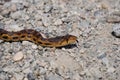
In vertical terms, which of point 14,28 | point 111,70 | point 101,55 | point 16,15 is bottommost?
point 111,70

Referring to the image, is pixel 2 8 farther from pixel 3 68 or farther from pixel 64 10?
pixel 3 68

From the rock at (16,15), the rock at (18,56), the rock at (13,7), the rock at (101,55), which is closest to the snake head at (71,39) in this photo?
the rock at (101,55)

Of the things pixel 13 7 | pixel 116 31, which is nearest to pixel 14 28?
pixel 13 7

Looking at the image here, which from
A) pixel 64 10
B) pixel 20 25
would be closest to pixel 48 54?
pixel 20 25

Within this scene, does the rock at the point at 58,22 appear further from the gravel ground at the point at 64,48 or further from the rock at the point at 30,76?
the rock at the point at 30,76

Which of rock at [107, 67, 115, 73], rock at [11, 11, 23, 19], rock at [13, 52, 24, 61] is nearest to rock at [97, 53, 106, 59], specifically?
rock at [107, 67, 115, 73]

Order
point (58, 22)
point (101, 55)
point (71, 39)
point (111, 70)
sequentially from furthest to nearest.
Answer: point (58, 22), point (71, 39), point (101, 55), point (111, 70)

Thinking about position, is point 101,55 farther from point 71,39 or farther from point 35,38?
point 35,38
